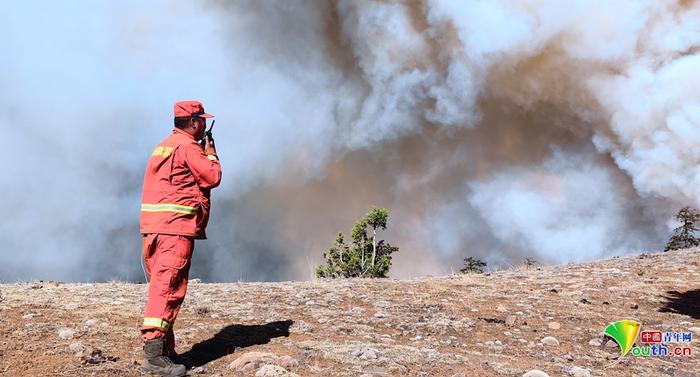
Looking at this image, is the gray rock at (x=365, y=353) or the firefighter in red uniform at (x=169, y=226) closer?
the firefighter in red uniform at (x=169, y=226)

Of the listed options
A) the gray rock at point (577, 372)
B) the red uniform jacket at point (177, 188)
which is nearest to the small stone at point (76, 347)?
the red uniform jacket at point (177, 188)

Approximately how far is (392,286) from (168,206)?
6.39m

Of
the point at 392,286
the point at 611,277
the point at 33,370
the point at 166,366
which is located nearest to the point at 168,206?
the point at 166,366

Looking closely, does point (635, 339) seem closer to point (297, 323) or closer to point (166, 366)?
point (297, 323)

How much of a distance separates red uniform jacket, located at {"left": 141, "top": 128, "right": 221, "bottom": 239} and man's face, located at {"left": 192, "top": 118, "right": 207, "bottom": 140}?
260 millimetres

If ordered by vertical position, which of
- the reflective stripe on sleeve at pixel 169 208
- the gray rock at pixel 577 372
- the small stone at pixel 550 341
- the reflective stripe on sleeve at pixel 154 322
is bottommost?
the gray rock at pixel 577 372

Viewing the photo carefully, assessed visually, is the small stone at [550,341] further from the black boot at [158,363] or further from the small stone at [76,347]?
the small stone at [76,347]

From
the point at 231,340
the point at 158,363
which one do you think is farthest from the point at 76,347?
the point at 231,340

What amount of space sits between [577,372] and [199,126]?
14.4 feet

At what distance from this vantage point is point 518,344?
6.12 m

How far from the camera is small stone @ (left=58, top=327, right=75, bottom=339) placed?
5675 mm

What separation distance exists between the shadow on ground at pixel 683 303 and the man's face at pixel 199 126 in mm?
7410

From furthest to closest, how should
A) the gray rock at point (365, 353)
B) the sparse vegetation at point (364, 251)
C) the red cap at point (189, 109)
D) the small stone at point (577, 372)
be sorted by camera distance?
the sparse vegetation at point (364, 251) → the gray rock at point (365, 353) → the red cap at point (189, 109) → the small stone at point (577, 372)

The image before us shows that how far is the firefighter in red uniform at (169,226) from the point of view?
4.55 meters
